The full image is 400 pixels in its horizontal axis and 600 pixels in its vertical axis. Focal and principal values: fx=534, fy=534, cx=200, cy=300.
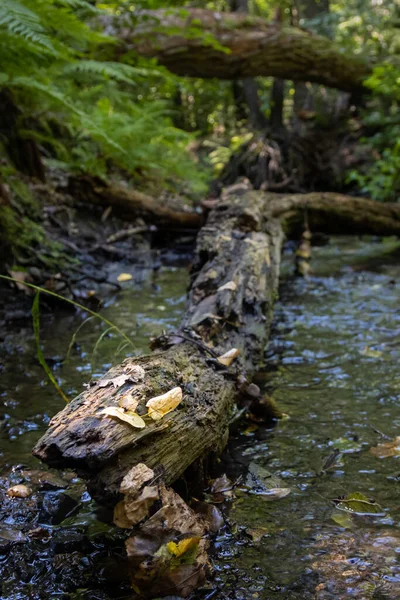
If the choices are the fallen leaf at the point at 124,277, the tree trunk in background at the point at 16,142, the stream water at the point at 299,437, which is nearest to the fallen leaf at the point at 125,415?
the stream water at the point at 299,437

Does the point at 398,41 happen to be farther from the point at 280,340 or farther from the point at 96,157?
the point at 280,340

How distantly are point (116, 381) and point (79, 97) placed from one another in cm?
583

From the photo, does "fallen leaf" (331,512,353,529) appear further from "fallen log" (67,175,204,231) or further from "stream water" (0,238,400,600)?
"fallen log" (67,175,204,231)

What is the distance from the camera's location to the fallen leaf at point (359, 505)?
1.85 meters

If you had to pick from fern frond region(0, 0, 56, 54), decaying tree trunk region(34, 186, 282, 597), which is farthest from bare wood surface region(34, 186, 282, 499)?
fern frond region(0, 0, 56, 54)

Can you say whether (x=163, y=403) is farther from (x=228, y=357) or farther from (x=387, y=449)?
(x=387, y=449)

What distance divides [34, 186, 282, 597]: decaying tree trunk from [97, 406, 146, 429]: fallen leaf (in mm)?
18

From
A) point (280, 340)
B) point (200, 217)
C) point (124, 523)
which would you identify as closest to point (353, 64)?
point (200, 217)

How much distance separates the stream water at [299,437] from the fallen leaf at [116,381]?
0.48m

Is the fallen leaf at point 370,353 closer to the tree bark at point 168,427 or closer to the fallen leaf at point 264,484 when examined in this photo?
the tree bark at point 168,427

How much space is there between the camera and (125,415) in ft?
4.97

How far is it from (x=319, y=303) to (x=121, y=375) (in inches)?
123

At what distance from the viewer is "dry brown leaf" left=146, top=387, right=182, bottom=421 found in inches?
63.6

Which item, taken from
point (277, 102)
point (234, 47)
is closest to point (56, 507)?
point (234, 47)
